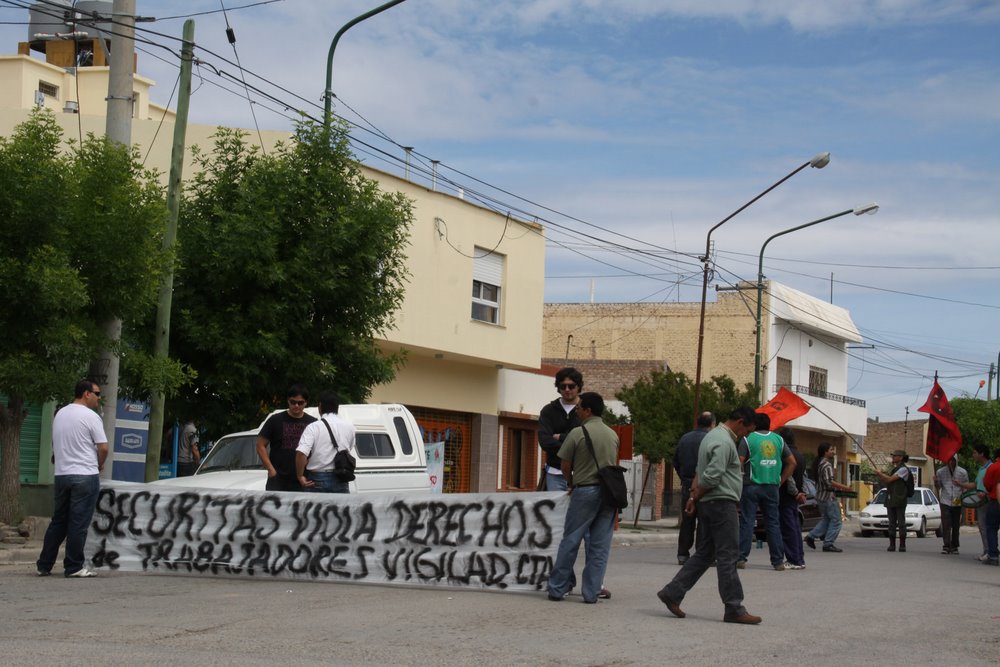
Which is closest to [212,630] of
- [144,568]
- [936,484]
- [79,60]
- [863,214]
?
[144,568]

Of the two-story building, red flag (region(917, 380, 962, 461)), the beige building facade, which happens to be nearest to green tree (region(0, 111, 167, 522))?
the beige building facade

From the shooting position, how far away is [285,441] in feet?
42.3

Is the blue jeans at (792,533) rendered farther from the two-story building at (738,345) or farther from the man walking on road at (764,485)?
the two-story building at (738,345)

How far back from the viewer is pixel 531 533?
11320 millimetres

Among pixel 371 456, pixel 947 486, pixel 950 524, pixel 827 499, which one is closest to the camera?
pixel 371 456

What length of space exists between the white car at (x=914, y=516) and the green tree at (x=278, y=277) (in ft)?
59.3

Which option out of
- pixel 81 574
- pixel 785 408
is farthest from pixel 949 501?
pixel 81 574

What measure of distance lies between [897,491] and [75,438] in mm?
14458

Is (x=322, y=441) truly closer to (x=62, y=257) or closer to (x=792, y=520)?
(x=62, y=257)

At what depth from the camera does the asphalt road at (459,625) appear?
25.6ft

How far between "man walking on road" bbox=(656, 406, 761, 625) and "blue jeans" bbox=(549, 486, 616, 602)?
81 centimetres

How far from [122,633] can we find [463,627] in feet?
7.53

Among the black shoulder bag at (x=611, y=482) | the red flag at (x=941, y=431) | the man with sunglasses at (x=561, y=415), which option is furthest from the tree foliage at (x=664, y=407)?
the black shoulder bag at (x=611, y=482)

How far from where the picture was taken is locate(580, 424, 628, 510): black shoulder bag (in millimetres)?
10477
